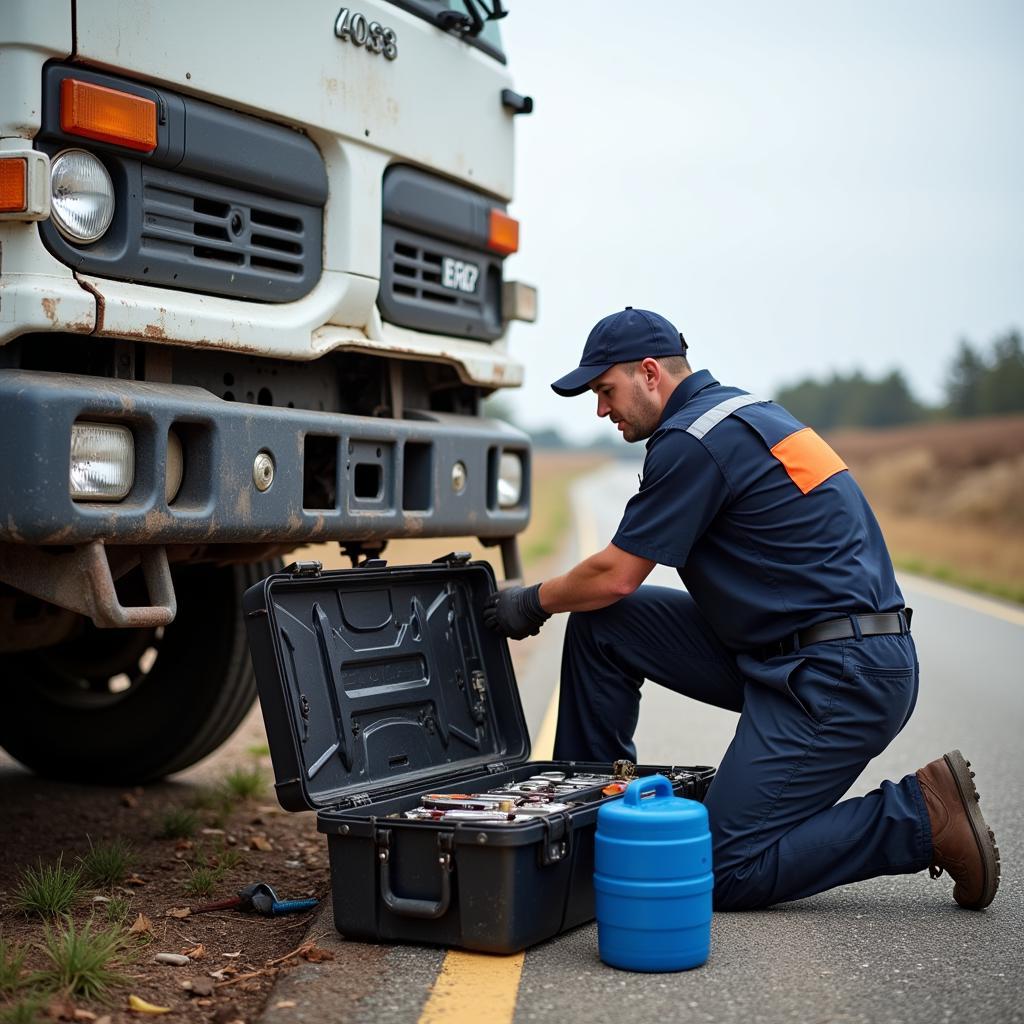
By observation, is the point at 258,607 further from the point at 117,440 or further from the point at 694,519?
the point at 694,519

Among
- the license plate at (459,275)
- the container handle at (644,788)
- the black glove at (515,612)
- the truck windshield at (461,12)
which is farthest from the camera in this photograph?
the license plate at (459,275)

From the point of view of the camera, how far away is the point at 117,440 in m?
3.56

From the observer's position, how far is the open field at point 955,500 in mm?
20078

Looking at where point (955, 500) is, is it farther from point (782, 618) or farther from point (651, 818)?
point (651, 818)

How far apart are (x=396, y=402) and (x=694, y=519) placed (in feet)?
4.23

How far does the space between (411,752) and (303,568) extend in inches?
27.3

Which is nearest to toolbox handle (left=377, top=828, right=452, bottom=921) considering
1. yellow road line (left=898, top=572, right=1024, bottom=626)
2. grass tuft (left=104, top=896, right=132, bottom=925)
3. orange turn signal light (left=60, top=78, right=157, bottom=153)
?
grass tuft (left=104, top=896, right=132, bottom=925)

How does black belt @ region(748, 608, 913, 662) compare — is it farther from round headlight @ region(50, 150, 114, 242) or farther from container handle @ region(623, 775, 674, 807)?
round headlight @ region(50, 150, 114, 242)

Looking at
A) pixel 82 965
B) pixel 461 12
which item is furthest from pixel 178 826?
pixel 461 12

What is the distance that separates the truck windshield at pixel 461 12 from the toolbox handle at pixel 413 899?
2.67 m

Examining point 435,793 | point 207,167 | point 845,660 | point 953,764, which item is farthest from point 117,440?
point 953,764

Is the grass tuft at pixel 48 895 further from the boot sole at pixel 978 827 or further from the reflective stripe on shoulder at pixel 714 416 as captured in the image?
the boot sole at pixel 978 827

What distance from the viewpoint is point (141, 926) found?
12.2ft

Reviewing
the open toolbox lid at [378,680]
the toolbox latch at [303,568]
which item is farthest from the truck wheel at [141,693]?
the toolbox latch at [303,568]
